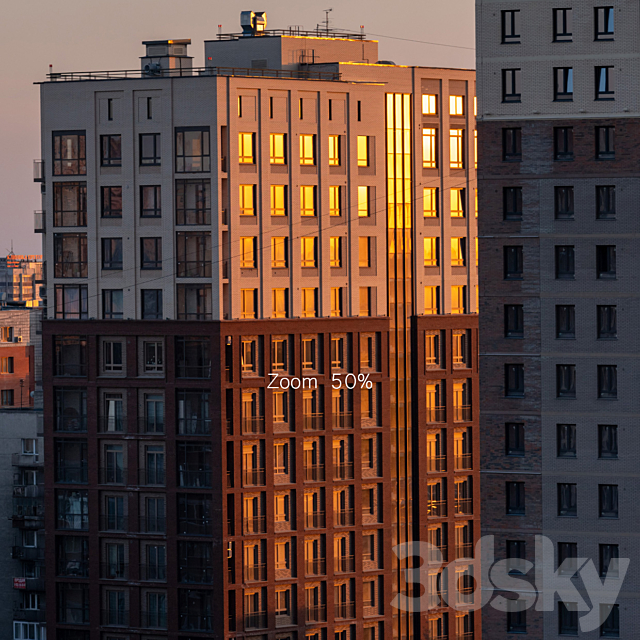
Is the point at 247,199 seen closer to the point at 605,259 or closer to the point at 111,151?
the point at 111,151

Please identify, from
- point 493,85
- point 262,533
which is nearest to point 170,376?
point 262,533

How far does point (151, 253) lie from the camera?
376ft

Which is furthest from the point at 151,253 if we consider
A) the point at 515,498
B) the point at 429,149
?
the point at 515,498

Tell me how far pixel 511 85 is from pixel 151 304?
37694 millimetres

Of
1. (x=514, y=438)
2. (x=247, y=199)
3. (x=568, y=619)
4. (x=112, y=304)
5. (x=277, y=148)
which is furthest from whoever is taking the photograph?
(x=277, y=148)

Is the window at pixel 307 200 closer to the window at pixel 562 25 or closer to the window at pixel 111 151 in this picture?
the window at pixel 111 151

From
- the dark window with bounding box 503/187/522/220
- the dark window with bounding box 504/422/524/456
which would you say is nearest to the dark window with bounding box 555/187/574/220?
the dark window with bounding box 503/187/522/220

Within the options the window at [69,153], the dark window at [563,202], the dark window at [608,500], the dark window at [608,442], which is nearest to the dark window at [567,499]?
the dark window at [608,500]

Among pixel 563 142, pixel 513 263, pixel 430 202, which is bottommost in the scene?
pixel 513 263

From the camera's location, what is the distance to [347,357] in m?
119

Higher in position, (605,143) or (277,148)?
(277,148)

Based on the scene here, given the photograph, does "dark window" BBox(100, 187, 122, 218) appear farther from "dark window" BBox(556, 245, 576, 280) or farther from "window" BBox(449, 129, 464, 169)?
"dark window" BBox(556, 245, 576, 280)

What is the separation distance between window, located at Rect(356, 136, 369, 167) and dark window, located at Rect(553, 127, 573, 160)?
111 ft

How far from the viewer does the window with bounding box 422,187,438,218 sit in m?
123
